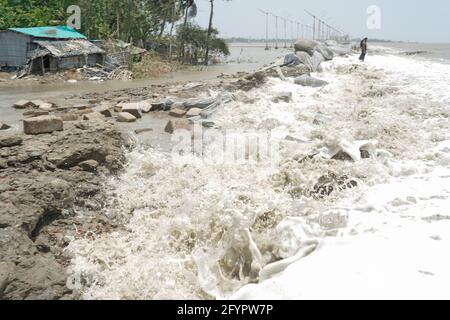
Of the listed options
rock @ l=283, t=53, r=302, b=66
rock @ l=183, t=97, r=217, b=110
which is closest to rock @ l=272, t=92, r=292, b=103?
rock @ l=183, t=97, r=217, b=110

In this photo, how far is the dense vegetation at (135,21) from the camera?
22802mm

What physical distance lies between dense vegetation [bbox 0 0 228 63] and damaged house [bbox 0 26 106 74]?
329 centimetres

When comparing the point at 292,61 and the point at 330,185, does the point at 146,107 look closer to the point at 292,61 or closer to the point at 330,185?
the point at 330,185

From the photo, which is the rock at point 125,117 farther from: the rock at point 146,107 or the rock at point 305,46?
the rock at point 305,46

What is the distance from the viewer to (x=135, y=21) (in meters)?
25.3

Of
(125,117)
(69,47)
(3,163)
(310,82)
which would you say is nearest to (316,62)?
(310,82)

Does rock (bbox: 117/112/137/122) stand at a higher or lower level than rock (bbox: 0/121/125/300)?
higher

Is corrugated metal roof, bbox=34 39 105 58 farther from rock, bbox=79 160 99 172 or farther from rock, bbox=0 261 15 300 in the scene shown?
rock, bbox=0 261 15 300

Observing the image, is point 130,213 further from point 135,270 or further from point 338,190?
point 338,190

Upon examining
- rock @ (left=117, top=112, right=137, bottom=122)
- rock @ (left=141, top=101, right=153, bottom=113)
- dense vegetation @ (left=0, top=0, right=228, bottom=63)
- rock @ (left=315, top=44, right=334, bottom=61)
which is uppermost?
dense vegetation @ (left=0, top=0, right=228, bottom=63)

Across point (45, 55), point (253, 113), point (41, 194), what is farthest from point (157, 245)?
point (45, 55)

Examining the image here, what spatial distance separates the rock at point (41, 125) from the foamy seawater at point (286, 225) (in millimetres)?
1158

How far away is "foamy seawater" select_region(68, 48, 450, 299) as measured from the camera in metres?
2.35

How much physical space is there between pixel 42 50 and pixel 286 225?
18076 mm
